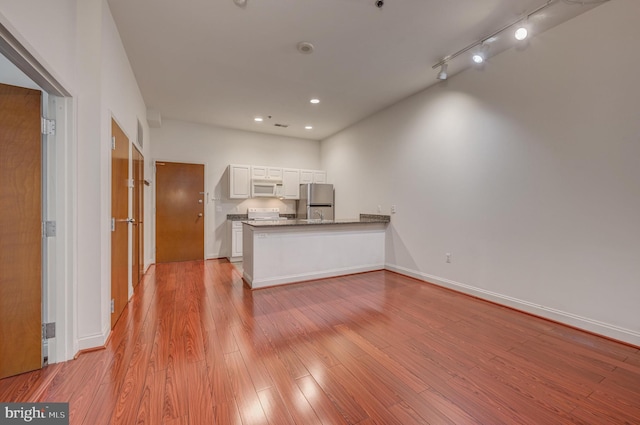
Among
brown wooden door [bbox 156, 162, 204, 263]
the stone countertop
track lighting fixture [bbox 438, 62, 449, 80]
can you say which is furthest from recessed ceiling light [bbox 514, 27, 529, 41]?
brown wooden door [bbox 156, 162, 204, 263]

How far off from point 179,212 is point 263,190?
183 cm

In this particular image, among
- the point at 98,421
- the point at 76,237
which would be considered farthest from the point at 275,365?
the point at 76,237

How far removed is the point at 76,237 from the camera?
1.97m

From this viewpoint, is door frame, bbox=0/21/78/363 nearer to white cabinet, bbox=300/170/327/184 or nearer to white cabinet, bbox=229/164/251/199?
white cabinet, bbox=229/164/251/199

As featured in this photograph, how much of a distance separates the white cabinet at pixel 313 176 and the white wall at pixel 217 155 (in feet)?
1.98

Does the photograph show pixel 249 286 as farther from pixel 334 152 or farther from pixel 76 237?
pixel 334 152

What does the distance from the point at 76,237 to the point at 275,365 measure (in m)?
1.81

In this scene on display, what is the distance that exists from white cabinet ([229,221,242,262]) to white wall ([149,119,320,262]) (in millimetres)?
419

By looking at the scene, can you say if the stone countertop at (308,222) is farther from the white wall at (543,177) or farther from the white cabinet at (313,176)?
the white cabinet at (313,176)

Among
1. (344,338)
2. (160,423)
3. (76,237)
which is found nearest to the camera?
(160,423)

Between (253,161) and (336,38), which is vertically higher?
(336,38)

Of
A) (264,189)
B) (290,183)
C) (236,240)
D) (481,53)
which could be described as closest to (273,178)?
(264,189)

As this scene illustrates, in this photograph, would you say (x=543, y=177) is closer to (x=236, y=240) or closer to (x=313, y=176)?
(x=313, y=176)

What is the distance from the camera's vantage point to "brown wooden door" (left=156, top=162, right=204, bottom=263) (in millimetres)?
5301
